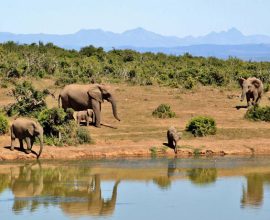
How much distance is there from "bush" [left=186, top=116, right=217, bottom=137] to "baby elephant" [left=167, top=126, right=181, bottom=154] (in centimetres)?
201

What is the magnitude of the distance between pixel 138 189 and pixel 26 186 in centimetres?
342

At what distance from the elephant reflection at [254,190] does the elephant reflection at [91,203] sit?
12.0 ft

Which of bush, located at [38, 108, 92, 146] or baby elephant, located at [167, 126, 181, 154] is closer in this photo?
baby elephant, located at [167, 126, 181, 154]

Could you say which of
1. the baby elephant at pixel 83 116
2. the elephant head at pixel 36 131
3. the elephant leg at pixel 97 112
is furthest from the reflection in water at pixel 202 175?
the baby elephant at pixel 83 116

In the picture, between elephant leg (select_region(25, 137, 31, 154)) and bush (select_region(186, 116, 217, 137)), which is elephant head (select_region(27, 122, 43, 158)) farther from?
bush (select_region(186, 116, 217, 137))

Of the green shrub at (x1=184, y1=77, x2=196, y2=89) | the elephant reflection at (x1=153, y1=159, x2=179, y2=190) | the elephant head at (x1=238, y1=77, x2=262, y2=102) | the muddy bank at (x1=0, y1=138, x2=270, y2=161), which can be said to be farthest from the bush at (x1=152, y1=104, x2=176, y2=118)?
the green shrub at (x1=184, y1=77, x2=196, y2=89)

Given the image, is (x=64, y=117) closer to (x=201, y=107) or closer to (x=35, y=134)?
(x=35, y=134)

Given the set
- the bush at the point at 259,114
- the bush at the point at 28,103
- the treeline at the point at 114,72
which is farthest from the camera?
the treeline at the point at 114,72

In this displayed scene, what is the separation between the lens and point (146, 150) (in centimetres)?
3219

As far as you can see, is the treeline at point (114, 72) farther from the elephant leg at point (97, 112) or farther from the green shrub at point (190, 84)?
the elephant leg at point (97, 112)

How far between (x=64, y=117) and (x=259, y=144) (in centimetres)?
767

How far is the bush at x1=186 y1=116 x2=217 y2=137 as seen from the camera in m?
34.2

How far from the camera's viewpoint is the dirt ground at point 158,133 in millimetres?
31828

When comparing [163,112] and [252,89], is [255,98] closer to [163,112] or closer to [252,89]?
[252,89]
